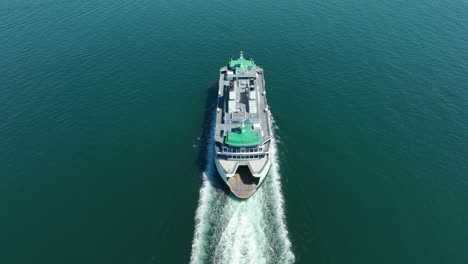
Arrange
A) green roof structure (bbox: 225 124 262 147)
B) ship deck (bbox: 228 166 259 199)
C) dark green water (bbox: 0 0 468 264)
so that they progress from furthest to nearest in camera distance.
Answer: green roof structure (bbox: 225 124 262 147) → ship deck (bbox: 228 166 259 199) → dark green water (bbox: 0 0 468 264)

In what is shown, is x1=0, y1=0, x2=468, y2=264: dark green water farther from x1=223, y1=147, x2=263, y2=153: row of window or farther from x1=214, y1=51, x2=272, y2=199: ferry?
x1=223, y1=147, x2=263, y2=153: row of window

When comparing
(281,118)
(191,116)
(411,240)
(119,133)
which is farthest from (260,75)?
(411,240)

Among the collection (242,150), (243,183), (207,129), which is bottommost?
(243,183)

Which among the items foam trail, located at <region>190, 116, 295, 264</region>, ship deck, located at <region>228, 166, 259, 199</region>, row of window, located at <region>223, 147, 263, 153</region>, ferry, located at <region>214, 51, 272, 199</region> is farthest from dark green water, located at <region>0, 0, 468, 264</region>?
row of window, located at <region>223, 147, 263, 153</region>

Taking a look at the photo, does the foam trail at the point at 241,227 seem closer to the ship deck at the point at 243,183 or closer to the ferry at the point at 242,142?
the ship deck at the point at 243,183

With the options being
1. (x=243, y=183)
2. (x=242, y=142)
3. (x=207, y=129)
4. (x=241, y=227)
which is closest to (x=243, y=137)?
(x=242, y=142)

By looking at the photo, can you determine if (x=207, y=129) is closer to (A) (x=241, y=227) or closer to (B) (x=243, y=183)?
(B) (x=243, y=183)
